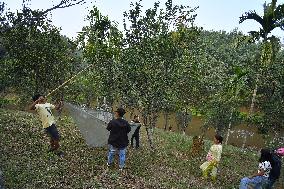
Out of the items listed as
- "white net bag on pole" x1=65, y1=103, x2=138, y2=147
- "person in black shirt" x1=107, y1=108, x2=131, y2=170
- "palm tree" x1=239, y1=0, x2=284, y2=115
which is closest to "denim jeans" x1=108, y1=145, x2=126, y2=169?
"person in black shirt" x1=107, y1=108, x2=131, y2=170

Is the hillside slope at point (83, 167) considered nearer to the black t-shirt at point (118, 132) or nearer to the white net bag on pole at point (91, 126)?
the white net bag on pole at point (91, 126)

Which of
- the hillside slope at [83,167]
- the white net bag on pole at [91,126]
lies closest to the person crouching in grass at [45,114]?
the hillside slope at [83,167]

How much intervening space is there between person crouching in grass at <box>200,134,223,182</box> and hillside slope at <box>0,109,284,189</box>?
328 millimetres

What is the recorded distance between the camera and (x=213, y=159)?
14.7m

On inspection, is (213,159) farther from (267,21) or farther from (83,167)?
(267,21)

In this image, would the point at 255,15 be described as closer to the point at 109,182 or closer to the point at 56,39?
the point at 56,39

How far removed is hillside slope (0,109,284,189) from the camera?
1166 centimetres

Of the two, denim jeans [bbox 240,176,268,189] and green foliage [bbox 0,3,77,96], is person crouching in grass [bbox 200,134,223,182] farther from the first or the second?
green foliage [bbox 0,3,77,96]

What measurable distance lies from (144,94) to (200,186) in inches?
198

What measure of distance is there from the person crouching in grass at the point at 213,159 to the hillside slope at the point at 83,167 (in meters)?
0.33

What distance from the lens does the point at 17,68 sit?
19.7m

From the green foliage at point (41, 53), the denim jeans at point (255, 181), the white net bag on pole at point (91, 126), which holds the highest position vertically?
the green foliage at point (41, 53)

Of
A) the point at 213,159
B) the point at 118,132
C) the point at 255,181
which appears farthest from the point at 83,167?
the point at 255,181

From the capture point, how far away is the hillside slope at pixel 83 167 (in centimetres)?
1166
